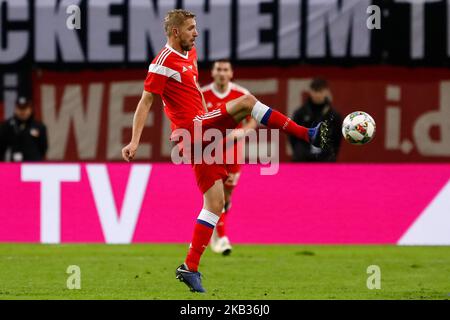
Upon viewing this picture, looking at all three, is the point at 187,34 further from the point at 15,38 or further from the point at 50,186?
the point at 15,38

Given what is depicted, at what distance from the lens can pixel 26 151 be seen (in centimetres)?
1523

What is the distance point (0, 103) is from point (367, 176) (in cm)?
562

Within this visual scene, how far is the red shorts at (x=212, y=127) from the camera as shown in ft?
28.6

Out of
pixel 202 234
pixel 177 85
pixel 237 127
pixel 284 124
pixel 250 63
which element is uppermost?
pixel 250 63

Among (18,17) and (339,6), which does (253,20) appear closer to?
(339,6)

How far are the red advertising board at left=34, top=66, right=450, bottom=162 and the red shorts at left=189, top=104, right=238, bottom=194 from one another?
6743 millimetres

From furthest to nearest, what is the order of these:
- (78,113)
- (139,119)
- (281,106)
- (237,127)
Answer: (78,113) → (281,106) → (237,127) → (139,119)

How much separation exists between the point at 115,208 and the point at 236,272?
137 inches

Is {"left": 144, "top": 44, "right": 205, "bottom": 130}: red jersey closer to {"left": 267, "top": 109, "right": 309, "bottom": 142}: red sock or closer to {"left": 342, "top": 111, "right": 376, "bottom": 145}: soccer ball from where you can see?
{"left": 267, "top": 109, "right": 309, "bottom": 142}: red sock

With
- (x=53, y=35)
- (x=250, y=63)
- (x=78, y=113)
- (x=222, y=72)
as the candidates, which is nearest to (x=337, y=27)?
(x=250, y=63)

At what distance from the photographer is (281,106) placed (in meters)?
15.8

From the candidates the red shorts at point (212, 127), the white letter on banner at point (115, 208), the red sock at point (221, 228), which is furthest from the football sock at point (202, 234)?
the white letter on banner at point (115, 208)

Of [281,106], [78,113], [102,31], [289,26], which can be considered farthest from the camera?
[78,113]

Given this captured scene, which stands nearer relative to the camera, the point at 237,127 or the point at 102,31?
the point at 237,127
